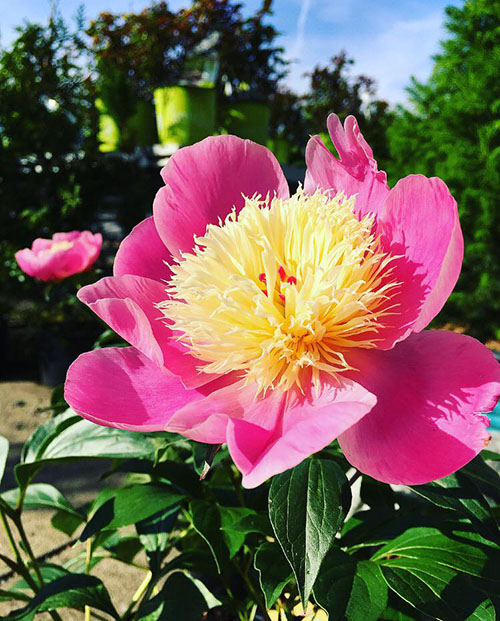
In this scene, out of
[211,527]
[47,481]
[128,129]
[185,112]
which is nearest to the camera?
[211,527]

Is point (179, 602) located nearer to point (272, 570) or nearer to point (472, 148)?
point (272, 570)

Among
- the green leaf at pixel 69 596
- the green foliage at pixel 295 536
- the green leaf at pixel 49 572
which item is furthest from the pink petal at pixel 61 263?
the green leaf at pixel 69 596

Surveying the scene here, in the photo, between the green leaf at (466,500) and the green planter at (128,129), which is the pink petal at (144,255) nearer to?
the green leaf at (466,500)

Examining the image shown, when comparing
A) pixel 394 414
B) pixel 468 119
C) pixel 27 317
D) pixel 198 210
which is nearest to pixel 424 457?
pixel 394 414

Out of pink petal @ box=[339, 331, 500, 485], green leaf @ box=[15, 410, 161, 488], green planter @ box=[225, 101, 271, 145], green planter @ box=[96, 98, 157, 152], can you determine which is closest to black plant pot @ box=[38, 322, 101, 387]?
green planter @ box=[96, 98, 157, 152]

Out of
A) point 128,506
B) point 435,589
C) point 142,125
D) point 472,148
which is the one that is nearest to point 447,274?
point 435,589

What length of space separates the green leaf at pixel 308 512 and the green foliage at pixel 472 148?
130 inches

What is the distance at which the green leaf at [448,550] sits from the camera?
53 centimetres

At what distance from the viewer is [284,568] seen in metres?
0.53

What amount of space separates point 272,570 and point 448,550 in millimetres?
183

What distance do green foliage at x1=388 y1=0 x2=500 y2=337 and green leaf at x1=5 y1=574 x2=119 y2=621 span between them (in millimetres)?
3288

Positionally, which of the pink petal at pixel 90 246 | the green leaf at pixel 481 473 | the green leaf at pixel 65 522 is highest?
the green leaf at pixel 481 473

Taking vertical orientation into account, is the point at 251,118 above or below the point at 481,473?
above

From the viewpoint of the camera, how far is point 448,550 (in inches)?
22.1
